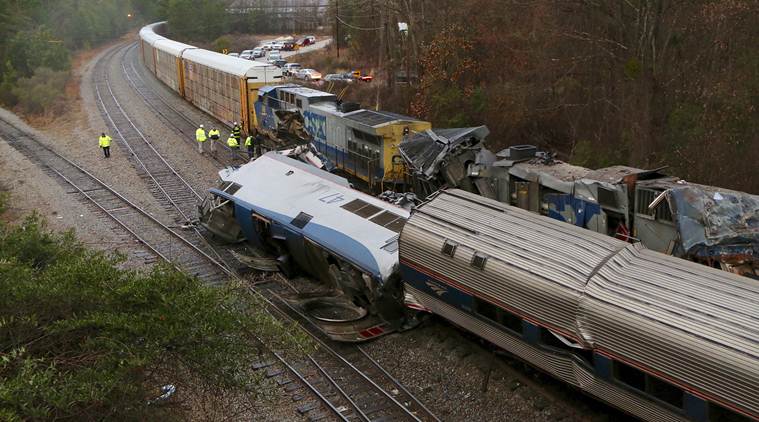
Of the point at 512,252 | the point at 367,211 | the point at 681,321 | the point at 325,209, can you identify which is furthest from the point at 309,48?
the point at 681,321

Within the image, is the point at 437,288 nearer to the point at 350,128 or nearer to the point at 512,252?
the point at 512,252

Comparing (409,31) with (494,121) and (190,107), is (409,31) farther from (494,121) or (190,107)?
(190,107)

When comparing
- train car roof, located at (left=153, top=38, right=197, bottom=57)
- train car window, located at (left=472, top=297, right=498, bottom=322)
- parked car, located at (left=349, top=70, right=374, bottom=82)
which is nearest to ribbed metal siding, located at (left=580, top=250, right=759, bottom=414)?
train car window, located at (left=472, top=297, right=498, bottom=322)

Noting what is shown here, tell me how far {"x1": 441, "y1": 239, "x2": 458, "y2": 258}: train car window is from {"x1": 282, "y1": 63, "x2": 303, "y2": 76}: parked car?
Answer: 1570 inches

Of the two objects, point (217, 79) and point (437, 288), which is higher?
point (217, 79)

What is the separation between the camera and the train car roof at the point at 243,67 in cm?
3046

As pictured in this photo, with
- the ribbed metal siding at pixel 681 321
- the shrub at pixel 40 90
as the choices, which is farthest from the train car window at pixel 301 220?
the shrub at pixel 40 90

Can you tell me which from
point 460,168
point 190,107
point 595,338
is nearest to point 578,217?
point 460,168

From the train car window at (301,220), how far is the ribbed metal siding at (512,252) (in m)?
3.35

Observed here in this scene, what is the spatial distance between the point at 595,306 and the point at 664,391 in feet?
4.49

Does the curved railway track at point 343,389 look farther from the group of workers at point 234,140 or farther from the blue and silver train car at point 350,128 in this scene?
the group of workers at point 234,140

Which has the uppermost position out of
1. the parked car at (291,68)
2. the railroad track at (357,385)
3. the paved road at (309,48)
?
the paved road at (309,48)

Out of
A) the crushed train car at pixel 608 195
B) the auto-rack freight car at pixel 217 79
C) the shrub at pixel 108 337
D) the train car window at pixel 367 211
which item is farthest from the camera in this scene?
the auto-rack freight car at pixel 217 79

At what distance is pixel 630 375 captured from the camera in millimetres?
9000
